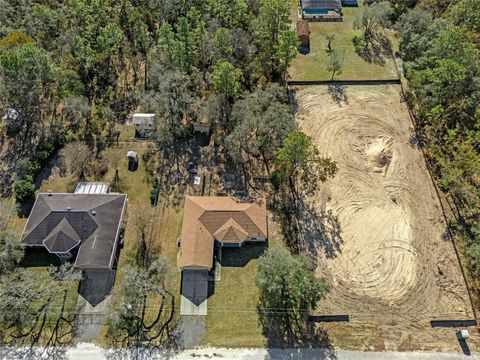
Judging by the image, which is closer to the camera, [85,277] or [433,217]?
[85,277]

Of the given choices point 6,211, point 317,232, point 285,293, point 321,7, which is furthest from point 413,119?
point 6,211

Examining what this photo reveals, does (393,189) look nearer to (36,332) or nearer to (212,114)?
(212,114)

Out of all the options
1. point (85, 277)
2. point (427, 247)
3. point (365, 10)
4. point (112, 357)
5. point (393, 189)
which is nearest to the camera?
point (112, 357)

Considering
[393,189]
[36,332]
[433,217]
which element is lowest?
[36,332]

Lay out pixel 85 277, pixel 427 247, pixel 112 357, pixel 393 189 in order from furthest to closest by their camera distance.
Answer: pixel 393 189 → pixel 427 247 → pixel 85 277 → pixel 112 357

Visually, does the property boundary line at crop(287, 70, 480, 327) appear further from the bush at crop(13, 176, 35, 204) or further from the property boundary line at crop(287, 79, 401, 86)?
the bush at crop(13, 176, 35, 204)

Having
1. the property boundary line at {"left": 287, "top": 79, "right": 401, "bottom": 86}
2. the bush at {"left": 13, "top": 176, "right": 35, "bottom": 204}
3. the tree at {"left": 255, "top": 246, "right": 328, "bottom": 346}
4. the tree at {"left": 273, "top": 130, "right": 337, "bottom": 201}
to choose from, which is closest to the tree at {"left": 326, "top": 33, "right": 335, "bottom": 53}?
the property boundary line at {"left": 287, "top": 79, "right": 401, "bottom": 86}

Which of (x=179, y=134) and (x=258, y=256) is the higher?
(x=179, y=134)

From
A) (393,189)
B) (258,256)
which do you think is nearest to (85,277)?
(258,256)
